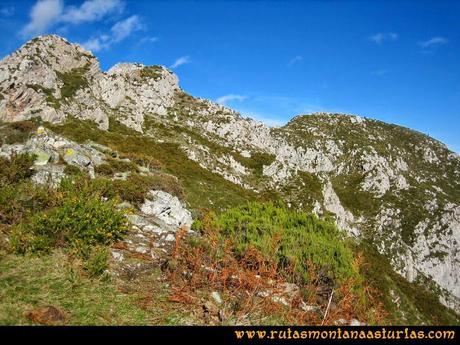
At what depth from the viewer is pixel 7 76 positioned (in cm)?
5806

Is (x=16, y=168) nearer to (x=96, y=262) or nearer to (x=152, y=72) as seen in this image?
(x=96, y=262)

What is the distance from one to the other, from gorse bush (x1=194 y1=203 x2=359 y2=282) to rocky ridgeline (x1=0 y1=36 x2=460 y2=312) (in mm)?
47840

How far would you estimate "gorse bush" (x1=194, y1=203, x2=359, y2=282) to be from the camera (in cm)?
1057

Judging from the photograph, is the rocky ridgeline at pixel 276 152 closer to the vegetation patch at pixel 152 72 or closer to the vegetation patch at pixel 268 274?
the vegetation patch at pixel 152 72

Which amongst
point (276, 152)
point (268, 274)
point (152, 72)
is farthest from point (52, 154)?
point (152, 72)

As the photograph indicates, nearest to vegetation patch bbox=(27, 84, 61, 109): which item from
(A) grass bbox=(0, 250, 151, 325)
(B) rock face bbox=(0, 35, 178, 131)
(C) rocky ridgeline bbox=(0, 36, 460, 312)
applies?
(B) rock face bbox=(0, 35, 178, 131)

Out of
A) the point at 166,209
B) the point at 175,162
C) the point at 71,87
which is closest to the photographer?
the point at 166,209

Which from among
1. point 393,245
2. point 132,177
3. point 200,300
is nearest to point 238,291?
point 200,300

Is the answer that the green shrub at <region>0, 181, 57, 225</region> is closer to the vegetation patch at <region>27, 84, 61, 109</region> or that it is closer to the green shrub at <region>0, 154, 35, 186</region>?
the green shrub at <region>0, 154, 35, 186</region>

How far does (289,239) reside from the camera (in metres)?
11.9

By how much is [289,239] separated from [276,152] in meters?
90.3

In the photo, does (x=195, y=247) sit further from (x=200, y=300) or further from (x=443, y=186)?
(x=443, y=186)

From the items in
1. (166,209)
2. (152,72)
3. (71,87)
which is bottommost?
(166,209)

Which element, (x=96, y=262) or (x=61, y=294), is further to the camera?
(x=96, y=262)
